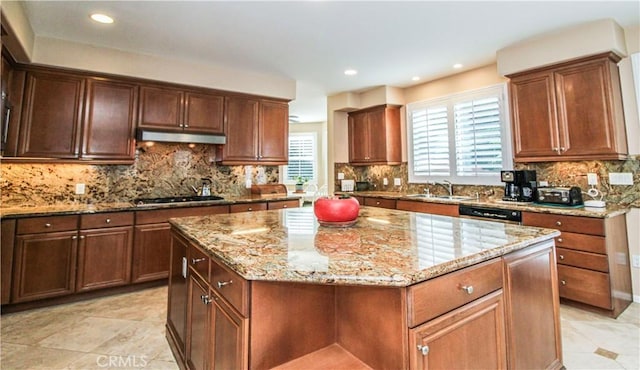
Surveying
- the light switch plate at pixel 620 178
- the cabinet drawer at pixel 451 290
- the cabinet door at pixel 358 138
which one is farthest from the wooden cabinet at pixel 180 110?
the light switch plate at pixel 620 178

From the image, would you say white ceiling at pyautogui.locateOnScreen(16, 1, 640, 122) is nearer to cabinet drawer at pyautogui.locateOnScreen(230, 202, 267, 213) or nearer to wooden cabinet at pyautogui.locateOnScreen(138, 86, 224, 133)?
wooden cabinet at pyautogui.locateOnScreen(138, 86, 224, 133)

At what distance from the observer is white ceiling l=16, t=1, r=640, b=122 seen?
2498 millimetres

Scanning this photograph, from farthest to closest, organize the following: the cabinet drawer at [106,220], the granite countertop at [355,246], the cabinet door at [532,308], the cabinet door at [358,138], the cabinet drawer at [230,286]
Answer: the cabinet door at [358,138] → the cabinet drawer at [106,220] → the cabinet door at [532,308] → the cabinet drawer at [230,286] → the granite countertop at [355,246]

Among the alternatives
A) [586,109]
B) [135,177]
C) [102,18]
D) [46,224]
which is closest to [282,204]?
[135,177]

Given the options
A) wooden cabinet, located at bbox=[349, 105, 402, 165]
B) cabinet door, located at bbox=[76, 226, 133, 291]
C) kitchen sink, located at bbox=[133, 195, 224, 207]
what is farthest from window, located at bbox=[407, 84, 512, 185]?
cabinet door, located at bbox=[76, 226, 133, 291]

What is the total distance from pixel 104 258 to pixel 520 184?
4.53 m

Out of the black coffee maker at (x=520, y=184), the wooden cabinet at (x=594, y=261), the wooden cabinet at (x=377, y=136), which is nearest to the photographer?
the wooden cabinet at (x=594, y=261)

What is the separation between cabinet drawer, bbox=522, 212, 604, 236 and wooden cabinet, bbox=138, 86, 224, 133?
3.69 metres

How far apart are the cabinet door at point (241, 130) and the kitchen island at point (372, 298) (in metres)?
2.46

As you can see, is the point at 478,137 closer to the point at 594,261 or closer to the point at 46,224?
the point at 594,261

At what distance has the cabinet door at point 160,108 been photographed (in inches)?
136

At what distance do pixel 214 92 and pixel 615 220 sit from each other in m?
4.48

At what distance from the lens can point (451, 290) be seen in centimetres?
114

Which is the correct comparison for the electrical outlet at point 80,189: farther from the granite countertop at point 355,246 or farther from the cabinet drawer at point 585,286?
the cabinet drawer at point 585,286
